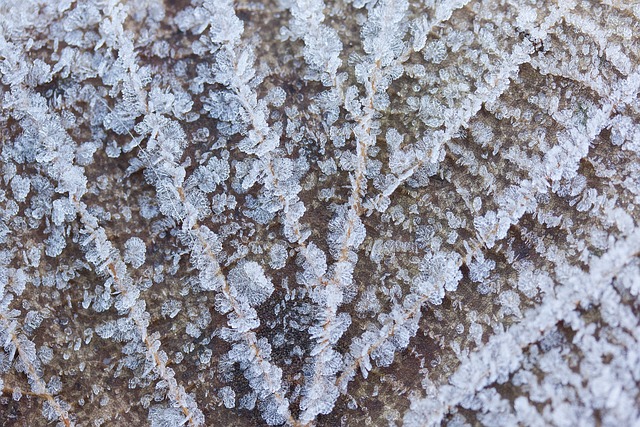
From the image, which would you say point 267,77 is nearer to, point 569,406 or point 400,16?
point 400,16

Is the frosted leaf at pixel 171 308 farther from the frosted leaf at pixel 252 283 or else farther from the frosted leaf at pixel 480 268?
the frosted leaf at pixel 480 268

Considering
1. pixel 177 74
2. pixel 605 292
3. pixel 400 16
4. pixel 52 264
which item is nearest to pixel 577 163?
pixel 605 292

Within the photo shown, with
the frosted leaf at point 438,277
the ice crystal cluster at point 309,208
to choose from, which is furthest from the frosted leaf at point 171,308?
the frosted leaf at point 438,277

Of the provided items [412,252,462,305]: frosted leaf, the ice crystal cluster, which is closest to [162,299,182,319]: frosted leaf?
the ice crystal cluster

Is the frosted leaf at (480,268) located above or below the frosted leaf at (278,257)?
below

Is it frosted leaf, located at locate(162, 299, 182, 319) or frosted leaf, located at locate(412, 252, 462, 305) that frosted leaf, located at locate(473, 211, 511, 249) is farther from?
frosted leaf, located at locate(162, 299, 182, 319)

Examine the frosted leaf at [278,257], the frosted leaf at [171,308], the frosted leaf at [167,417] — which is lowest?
the frosted leaf at [167,417]

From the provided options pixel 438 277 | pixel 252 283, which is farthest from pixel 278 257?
pixel 438 277
